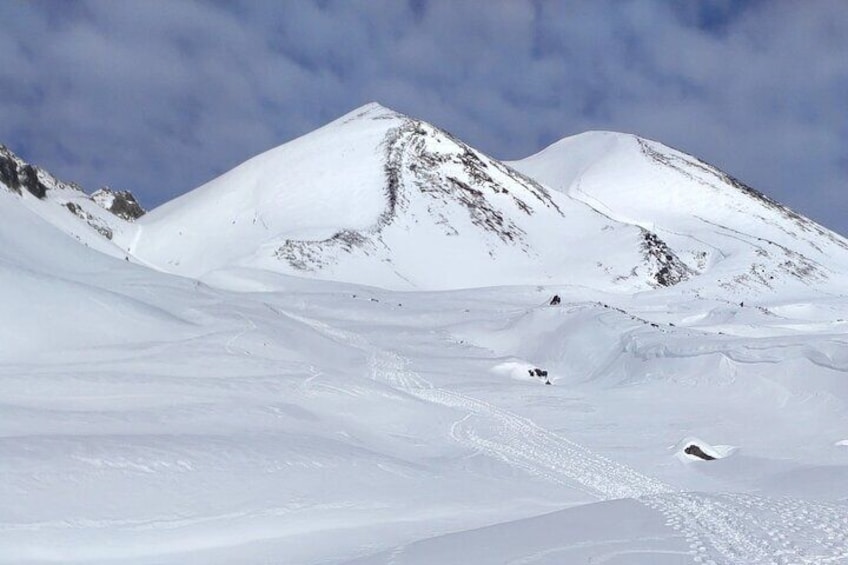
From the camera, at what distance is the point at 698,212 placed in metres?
74.6

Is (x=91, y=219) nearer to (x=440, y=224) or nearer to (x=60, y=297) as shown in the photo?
(x=440, y=224)

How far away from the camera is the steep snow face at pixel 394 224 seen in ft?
161

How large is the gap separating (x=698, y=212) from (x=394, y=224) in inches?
1351

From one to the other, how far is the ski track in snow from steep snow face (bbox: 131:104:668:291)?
26739mm

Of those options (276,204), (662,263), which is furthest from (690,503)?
(276,204)

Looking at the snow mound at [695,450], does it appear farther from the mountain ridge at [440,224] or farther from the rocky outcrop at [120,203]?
the rocky outcrop at [120,203]

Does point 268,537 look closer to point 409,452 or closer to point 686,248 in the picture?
point 409,452

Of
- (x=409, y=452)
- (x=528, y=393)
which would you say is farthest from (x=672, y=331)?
(x=409, y=452)

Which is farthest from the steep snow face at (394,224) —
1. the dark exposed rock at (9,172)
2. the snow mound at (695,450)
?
the snow mound at (695,450)

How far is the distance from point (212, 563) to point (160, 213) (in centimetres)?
6489

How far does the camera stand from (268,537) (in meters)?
8.24

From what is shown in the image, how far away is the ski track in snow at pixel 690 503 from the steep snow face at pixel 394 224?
26.7m

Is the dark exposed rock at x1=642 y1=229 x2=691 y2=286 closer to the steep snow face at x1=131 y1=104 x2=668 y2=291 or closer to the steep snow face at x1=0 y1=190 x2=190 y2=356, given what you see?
the steep snow face at x1=131 y1=104 x2=668 y2=291

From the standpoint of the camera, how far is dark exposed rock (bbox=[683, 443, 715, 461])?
14422 millimetres
